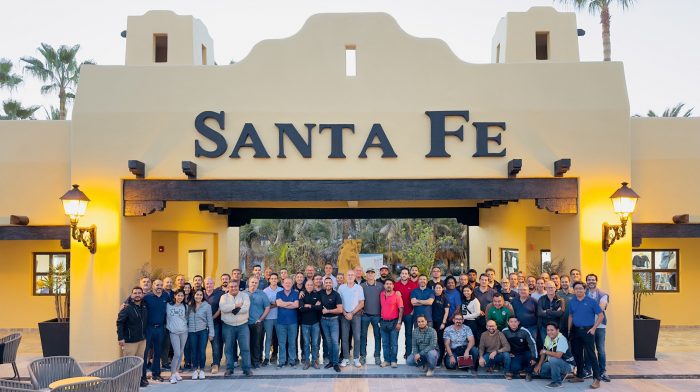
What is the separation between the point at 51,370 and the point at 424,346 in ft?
17.9

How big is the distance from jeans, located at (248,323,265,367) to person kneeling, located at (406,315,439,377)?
8.69 ft

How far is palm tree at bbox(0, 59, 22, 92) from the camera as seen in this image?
74.0ft

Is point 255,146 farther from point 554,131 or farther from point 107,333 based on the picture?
point 554,131

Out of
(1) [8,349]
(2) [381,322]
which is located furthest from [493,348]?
(1) [8,349]

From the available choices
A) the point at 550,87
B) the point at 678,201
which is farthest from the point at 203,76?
the point at 678,201

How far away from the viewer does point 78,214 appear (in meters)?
9.27

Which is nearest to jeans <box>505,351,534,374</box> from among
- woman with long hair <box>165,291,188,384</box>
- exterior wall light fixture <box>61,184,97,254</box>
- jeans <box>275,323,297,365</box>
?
jeans <box>275,323,297,365</box>

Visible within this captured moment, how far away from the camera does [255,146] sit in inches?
391

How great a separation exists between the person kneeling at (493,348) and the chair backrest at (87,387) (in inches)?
222

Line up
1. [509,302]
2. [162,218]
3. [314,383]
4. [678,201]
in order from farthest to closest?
[162,218]
[678,201]
[509,302]
[314,383]

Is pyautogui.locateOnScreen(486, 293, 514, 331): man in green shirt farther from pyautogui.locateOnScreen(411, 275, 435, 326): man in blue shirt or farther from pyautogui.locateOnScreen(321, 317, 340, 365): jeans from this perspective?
pyautogui.locateOnScreen(321, 317, 340, 365): jeans

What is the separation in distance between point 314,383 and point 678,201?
8.03 metres

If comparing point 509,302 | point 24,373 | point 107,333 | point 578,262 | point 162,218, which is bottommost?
point 24,373

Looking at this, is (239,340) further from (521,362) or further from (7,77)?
(7,77)
